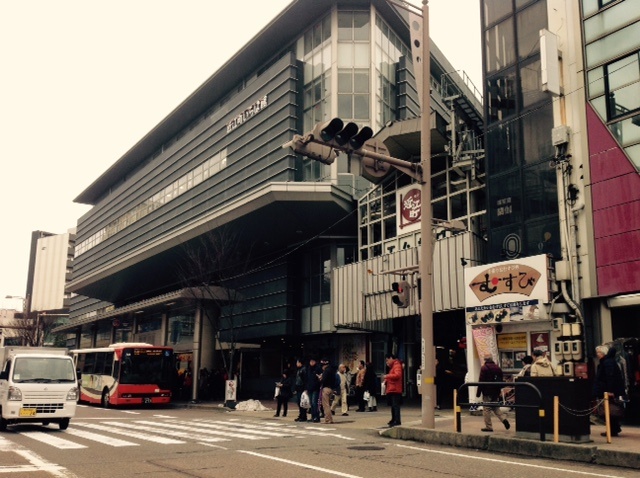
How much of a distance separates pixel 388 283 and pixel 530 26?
11143 millimetres

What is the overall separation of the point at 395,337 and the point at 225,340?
577 inches

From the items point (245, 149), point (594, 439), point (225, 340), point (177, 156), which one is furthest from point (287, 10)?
point (594, 439)

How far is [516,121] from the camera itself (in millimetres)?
20250

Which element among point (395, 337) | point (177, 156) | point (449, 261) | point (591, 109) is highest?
point (177, 156)

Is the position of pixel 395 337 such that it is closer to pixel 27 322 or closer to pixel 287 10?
pixel 287 10

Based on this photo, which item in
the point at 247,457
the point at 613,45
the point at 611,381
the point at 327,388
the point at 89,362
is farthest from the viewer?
the point at 89,362

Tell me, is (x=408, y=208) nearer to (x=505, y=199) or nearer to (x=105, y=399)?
(x=505, y=199)

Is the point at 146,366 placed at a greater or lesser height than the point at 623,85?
lesser

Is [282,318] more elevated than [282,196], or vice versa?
[282,196]

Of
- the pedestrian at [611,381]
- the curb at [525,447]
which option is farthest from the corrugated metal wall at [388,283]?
the pedestrian at [611,381]

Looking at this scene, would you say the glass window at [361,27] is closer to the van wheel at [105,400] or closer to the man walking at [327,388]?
the man walking at [327,388]

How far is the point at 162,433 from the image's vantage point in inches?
601

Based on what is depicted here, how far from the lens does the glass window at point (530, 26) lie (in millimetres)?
19859

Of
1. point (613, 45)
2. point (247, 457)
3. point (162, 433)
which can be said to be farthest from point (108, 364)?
point (613, 45)
